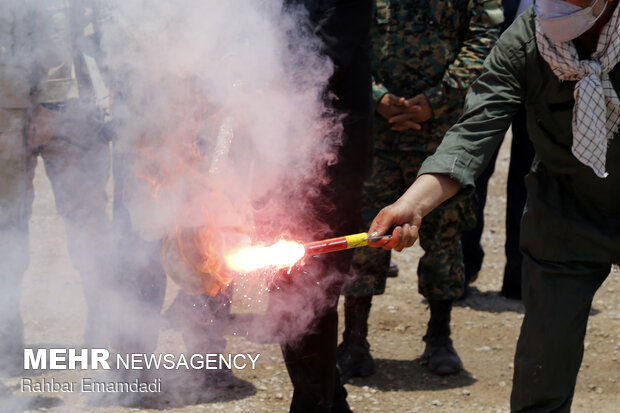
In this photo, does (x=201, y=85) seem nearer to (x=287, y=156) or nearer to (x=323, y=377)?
(x=287, y=156)

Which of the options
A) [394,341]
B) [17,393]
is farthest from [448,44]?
[17,393]

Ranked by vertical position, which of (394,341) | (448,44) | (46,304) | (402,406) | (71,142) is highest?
(448,44)

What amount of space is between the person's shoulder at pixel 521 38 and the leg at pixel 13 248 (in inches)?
97.8

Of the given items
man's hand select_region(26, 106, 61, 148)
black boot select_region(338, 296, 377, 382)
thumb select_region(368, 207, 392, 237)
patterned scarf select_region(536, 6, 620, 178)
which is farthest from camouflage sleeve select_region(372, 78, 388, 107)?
thumb select_region(368, 207, 392, 237)

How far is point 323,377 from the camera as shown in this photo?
3381 millimetres

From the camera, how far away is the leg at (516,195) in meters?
5.65

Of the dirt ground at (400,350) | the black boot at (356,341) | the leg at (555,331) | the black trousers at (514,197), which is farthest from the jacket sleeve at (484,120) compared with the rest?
the black trousers at (514,197)

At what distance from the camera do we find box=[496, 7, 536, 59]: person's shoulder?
283 centimetres

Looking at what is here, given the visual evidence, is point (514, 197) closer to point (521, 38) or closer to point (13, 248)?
point (521, 38)

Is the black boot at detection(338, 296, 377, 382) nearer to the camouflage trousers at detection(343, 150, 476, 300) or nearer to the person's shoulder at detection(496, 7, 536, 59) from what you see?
the camouflage trousers at detection(343, 150, 476, 300)

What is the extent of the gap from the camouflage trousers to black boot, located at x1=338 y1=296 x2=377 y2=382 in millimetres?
94

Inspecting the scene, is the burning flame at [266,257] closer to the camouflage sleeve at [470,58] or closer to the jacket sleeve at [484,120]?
the jacket sleeve at [484,120]

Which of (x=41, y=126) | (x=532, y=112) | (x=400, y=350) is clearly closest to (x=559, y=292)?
(x=532, y=112)

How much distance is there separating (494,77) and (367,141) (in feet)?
2.26
